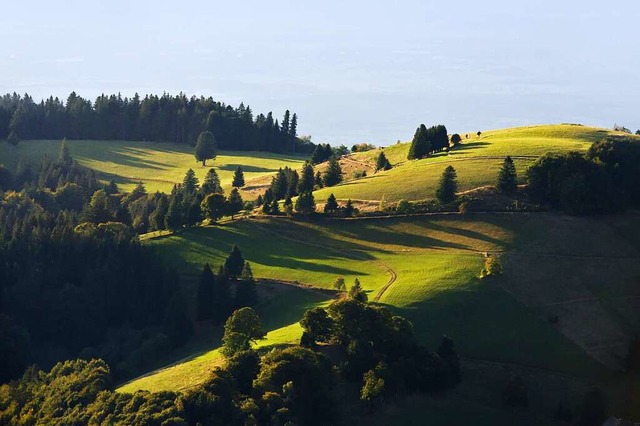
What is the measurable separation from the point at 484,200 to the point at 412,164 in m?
22.9

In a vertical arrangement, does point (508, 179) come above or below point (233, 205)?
above

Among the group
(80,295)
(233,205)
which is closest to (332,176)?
(233,205)

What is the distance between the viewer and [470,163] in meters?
111

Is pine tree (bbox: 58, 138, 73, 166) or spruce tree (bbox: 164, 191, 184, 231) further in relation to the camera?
pine tree (bbox: 58, 138, 73, 166)

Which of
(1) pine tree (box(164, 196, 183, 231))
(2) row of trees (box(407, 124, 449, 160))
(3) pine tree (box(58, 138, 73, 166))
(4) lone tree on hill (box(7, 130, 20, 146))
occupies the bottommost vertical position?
(1) pine tree (box(164, 196, 183, 231))

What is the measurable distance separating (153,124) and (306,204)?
309 ft

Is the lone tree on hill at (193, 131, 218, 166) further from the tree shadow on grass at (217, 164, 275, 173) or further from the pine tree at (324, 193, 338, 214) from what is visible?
the pine tree at (324, 193, 338, 214)

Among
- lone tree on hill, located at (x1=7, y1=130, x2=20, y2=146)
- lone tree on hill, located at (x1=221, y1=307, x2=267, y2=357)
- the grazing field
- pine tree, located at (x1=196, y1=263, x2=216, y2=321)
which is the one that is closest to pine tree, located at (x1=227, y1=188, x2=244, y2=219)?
the grazing field

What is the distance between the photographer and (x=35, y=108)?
7490 inches

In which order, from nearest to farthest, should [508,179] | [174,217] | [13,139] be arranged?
[508,179] < [174,217] < [13,139]

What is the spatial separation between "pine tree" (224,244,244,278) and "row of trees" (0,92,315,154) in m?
94.3

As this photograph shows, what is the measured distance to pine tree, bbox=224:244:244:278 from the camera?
90.5 metres

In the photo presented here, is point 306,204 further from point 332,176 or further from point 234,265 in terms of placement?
point 332,176

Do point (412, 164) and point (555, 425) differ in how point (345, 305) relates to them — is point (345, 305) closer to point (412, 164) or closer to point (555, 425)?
point (555, 425)
